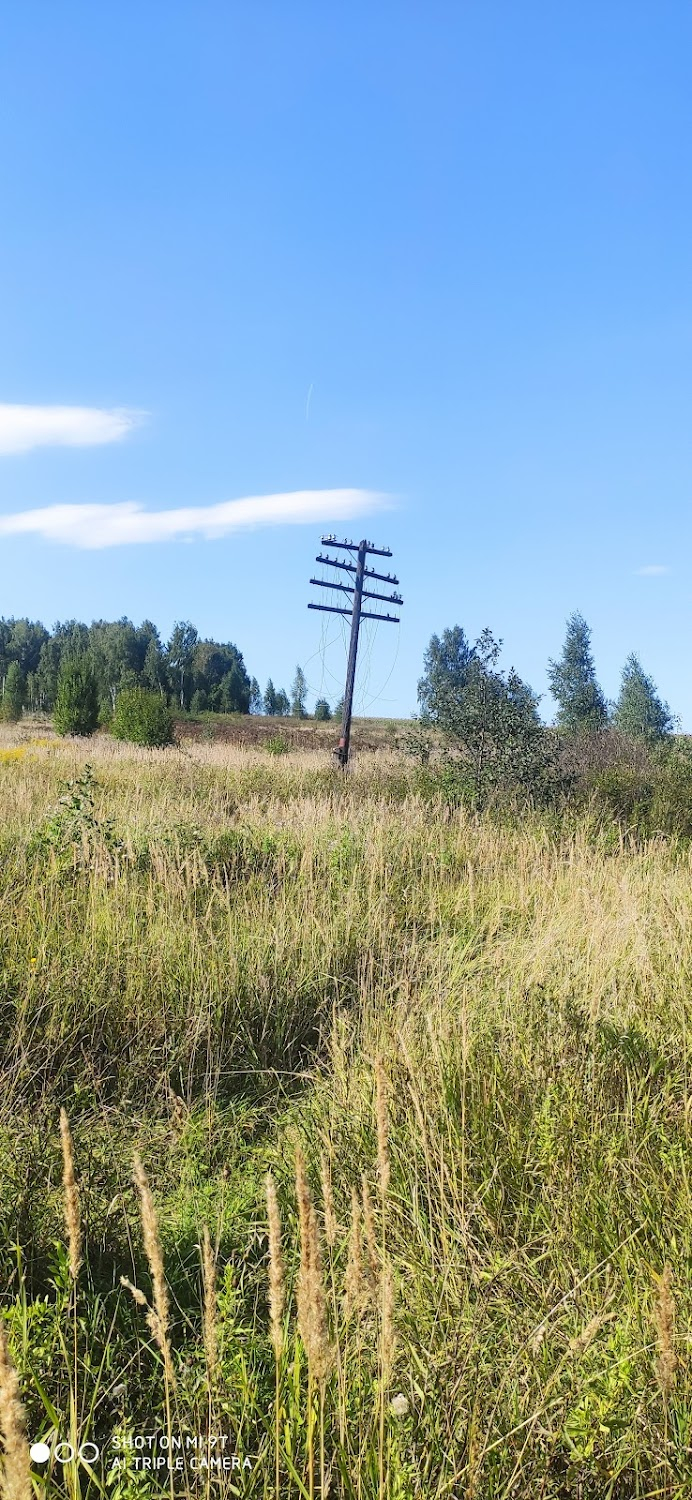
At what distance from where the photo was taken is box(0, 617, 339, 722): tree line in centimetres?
7319

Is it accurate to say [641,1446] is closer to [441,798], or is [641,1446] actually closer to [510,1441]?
[510,1441]

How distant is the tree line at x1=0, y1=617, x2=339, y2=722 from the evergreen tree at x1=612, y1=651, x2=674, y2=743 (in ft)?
99.3

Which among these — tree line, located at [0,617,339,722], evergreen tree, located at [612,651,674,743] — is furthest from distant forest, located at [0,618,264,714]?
evergreen tree, located at [612,651,674,743]

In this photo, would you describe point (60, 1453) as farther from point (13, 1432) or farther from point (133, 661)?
point (133, 661)

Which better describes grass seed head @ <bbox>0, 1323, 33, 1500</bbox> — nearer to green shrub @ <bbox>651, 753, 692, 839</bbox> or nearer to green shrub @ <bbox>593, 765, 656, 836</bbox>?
green shrub @ <bbox>651, 753, 692, 839</bbox>

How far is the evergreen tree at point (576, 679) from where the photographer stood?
4091 cm

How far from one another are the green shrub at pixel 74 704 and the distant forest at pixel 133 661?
29.4 m

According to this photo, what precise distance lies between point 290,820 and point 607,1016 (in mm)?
5652

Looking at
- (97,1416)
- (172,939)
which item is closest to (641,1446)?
(97,1416)

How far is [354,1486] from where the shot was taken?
1723mm

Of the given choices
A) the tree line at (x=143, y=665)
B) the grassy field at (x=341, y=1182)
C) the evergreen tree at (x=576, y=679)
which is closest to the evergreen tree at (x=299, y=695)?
the tree line at (x=143, y=665)

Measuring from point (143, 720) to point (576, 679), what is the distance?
66.4 ft

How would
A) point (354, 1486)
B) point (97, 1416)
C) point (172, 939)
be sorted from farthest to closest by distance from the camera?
point (172, 939)
point (97, 1416)
point (354, 1486)

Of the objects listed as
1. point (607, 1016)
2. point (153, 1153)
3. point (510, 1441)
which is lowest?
point (153, 1153)
